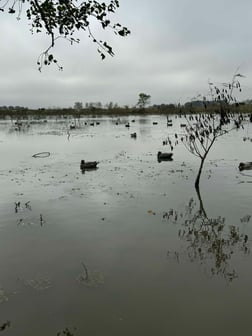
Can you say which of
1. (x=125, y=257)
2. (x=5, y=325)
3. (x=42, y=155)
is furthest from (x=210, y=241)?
(x=42, y=155)

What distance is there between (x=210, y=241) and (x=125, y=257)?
7.23 feet

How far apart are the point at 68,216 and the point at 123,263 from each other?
146 inches

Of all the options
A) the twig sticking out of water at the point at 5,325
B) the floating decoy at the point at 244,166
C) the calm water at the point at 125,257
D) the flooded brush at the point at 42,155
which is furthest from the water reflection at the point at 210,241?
the flooded brush at the point at 42,155

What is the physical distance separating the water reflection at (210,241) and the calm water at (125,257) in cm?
2

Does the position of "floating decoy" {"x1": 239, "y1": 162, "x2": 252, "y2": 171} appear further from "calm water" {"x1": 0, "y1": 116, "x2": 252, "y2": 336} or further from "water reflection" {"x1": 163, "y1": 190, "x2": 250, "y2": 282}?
"water reflection" {"x1": 163, "y1": 190, "x2": 250, "y2": 282}

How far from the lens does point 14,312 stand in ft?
19.4

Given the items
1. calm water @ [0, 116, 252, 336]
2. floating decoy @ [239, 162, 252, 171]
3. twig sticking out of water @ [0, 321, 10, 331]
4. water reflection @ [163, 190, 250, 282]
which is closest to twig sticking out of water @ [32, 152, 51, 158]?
calm water @ [0, 116, 252, 336]

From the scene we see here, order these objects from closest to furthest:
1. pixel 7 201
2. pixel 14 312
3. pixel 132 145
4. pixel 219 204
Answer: pixel 14 312, pixel 219 204, pixel 7 201, pixel 132 145

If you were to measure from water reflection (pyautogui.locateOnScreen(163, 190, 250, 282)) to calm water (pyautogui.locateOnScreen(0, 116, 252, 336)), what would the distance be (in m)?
0.02

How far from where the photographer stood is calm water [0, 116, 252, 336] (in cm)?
571

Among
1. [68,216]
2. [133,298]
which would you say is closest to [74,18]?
[133,298]

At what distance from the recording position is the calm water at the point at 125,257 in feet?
18.7

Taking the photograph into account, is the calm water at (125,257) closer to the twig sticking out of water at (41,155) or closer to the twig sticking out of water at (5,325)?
the twig sticking out of water at (5,325)

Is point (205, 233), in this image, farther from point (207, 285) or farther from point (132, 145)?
point (132, 145)
